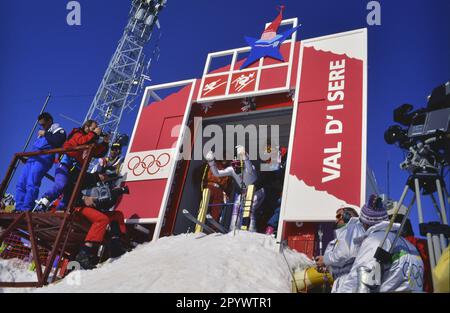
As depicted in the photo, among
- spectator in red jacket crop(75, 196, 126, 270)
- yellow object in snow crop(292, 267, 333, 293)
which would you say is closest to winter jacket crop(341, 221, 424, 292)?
yellow object in snow crop(292, 267, 333, 293)

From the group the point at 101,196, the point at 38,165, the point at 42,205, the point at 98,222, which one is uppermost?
the point at 38,165

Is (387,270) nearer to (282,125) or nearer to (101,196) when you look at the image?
(101,196)

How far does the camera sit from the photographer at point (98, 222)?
5.91 meters

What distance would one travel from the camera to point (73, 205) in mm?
5930

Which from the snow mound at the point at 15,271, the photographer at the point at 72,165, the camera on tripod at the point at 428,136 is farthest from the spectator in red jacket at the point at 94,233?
the camera on tripod at the point at 428,136

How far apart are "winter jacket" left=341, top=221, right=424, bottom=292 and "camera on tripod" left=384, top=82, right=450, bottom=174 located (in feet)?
2.38

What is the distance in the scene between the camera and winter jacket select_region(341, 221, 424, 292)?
3316 mm

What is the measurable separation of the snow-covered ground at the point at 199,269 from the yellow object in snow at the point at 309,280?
0.40 ft

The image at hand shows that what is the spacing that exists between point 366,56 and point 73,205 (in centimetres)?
572

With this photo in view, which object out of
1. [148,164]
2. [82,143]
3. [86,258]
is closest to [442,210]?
[86,258]

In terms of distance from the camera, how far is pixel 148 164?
26.5 ft

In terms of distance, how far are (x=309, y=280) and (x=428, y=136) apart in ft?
7.08

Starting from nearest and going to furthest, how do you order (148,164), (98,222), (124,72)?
(98,222) < (148,164) < (124,72)

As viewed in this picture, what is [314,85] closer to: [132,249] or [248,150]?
[248,150]
